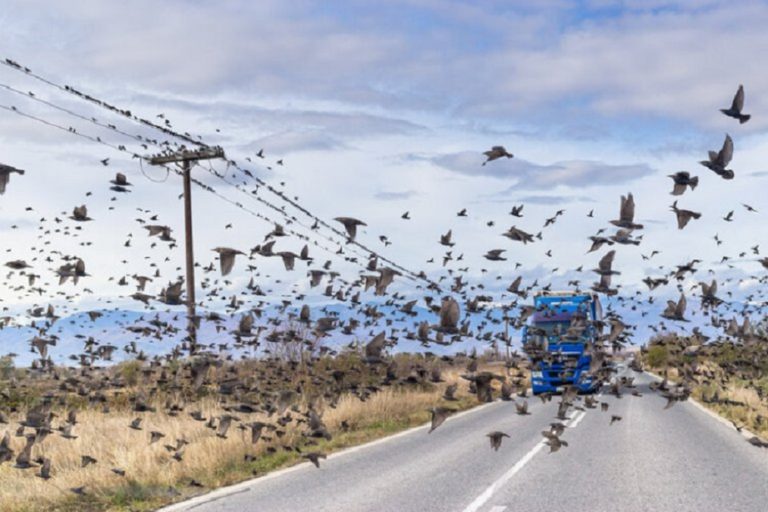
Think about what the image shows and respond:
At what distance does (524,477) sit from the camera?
49.8 ft

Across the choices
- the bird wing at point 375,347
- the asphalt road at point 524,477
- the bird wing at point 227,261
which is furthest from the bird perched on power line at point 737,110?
the asphalt road at point 524,477

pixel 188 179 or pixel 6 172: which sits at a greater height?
pixel 188 179

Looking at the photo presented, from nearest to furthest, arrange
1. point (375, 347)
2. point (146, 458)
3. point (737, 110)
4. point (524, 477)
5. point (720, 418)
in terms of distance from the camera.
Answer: point (737, 110) → point (375, 347) → point (146, 458) → point (524, 477) → point (720, 418)

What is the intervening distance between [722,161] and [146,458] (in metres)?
11.2

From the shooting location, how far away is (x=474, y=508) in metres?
12.2

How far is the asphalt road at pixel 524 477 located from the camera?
41.0ft

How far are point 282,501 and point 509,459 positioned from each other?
6376 mm

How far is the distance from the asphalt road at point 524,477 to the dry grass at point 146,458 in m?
0.79

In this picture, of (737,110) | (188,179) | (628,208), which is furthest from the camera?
(188,179)

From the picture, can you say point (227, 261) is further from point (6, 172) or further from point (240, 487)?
point (240, 487)

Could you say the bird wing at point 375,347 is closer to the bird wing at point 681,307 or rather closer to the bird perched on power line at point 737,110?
the bird wing at point 681,307

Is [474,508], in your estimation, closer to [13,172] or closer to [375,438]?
[13,172]

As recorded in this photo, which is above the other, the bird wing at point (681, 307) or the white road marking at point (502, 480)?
the bird wing at point (681, 307)

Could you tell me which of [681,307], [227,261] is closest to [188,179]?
[227,261]
